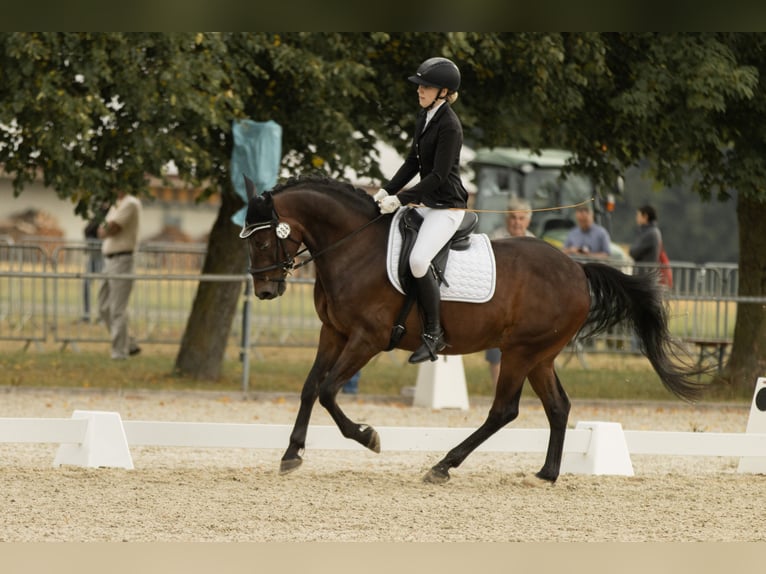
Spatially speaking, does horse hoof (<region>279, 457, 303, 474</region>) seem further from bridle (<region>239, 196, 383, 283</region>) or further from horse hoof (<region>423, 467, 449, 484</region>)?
bridle (<region>239, 196, 383, 283</region>)

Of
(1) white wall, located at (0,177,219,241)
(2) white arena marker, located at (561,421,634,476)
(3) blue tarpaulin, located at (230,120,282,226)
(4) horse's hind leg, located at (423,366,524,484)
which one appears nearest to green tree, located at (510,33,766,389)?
(3) blue tarpaulin, located at (230,120,282,226)

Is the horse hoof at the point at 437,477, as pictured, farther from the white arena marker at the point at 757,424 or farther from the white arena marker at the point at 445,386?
the white arena marker at the point at 445,386

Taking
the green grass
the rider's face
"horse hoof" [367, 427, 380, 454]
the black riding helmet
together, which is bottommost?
the green grass

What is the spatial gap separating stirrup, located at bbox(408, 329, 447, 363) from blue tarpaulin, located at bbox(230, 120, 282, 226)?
18.5ft

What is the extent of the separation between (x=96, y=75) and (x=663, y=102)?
20.5 feet

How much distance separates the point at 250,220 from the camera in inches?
356

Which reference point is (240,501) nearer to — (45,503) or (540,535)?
(45,503)

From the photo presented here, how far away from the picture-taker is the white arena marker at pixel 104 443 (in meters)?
9.30

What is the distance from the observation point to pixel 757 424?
10.3 metres

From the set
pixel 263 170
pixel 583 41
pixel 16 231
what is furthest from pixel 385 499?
pixel 16 231

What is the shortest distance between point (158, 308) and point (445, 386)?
6.04m

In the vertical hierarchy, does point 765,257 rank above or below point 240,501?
above

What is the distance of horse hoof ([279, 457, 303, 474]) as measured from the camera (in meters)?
9.20

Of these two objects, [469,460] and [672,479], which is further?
[469,460]
